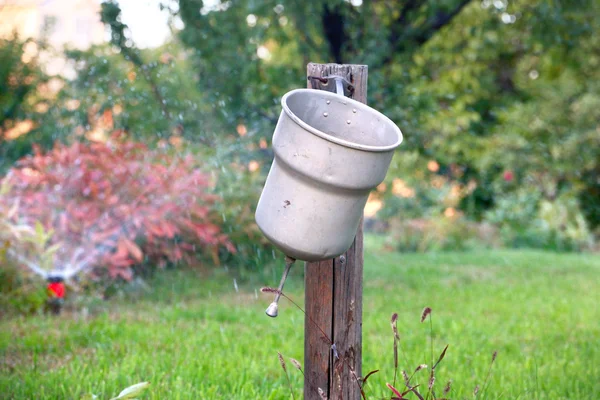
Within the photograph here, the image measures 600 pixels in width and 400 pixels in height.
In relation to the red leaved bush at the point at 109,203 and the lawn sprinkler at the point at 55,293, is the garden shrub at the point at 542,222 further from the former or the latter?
the lawn sprinkler at the point at 55,293

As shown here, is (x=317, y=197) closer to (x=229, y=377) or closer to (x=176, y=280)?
(x=229, y=377)

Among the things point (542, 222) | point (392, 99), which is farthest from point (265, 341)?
point (542, 222)

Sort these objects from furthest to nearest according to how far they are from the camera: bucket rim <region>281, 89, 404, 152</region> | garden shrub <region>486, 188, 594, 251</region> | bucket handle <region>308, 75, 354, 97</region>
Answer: garden shrub <region>486, 188, 594, 251</region> < bucket handle <region>308, 75, 354, 97</region> < bucket rim <region>281, 89, 404, 152</region>

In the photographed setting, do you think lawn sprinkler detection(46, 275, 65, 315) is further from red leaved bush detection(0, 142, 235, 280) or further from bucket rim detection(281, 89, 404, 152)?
bucket rim detection(281, 89, 404, 152)

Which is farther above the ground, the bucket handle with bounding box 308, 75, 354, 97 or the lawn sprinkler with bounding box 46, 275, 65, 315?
the bucket handle with bounding box 308, 75, 354, 97

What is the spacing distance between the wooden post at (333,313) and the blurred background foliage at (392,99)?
293 centimetres

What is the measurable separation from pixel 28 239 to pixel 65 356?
1322 mm

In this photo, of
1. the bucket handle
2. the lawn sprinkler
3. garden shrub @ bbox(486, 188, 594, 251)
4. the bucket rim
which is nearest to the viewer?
the bucket rim

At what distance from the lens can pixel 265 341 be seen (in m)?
3.35

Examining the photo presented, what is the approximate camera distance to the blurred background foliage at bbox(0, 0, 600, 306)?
5125mm

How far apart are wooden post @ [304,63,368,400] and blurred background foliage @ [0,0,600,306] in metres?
2.93

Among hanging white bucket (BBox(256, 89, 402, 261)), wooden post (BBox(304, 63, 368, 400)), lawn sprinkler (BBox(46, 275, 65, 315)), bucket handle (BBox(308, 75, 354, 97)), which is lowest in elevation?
lawn sprinkler (BBox(46, 275, 65, 315))

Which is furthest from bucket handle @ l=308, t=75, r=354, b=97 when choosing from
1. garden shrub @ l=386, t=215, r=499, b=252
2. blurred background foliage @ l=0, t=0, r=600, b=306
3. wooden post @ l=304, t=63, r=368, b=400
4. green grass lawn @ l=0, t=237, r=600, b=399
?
garden shrub @ l=386, t=215, r=499, b=252

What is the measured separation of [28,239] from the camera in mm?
4121
